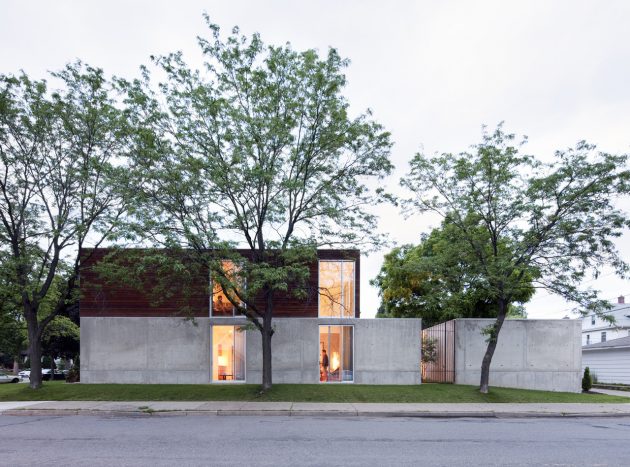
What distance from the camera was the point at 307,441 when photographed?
33.0ft

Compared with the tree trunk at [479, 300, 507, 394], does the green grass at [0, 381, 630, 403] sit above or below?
below

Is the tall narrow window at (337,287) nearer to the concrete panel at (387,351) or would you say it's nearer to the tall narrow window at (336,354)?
the tall narrow window at (336,354)

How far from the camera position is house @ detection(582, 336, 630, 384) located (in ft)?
105

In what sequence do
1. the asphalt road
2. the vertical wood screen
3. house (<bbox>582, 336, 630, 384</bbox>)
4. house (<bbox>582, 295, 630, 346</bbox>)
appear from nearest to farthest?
1. the asphalt road
2. the vertical wood screen
3. house (<bbox>582, 336, 630, 384</bbox>)
4. house (<bbox>582, 295, 630, 346</bbox>)

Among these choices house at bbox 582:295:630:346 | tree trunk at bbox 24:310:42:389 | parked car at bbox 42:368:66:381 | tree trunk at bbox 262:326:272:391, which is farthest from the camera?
house at bbox 582:295:630:346

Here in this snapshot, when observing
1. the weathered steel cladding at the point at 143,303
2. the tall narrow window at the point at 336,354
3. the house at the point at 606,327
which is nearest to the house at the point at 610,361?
the house at the point at 606,327

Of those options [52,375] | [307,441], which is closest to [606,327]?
[307,441]

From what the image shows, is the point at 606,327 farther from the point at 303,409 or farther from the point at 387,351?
the point at 303,409

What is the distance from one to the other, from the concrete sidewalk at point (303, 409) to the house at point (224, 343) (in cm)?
439

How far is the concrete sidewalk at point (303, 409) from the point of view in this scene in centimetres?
1491

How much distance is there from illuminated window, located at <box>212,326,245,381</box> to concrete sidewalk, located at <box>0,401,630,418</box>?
15.4 ft

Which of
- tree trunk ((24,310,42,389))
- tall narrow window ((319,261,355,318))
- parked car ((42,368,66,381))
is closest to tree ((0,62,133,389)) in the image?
tree trunk ((24,310,42,389))

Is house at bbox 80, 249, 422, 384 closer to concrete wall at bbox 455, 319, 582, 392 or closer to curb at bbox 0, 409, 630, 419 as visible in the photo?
concrete wall at bbox 455, 319, 582, 392

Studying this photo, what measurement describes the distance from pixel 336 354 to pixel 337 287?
115 inches
